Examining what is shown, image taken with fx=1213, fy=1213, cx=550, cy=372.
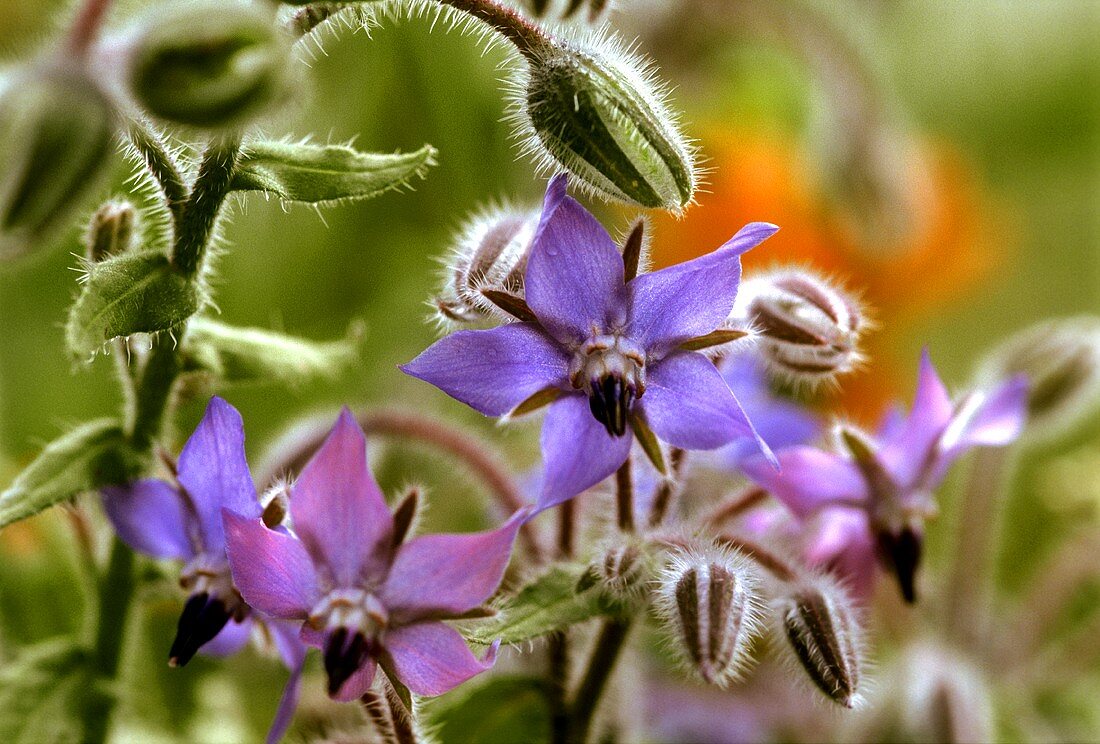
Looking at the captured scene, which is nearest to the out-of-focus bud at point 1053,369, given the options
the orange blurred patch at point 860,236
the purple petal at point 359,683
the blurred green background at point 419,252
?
the blurred green background at point 419,252

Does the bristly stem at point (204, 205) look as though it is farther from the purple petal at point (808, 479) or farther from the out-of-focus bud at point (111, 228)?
the purple petal at point (808, 479)

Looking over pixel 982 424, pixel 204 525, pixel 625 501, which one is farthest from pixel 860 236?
pixel 204 525

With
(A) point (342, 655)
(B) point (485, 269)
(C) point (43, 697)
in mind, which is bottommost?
(C) point (43, 697)

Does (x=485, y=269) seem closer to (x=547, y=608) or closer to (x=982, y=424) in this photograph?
(x=547, y=608)

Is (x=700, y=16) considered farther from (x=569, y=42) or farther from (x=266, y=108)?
(x=266, y=108)

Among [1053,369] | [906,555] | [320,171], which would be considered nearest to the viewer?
[320,171]

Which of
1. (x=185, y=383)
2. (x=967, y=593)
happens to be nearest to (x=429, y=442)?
(x=185, y=383)
